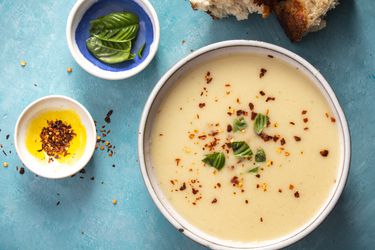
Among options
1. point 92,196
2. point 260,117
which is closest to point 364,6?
point 260,117

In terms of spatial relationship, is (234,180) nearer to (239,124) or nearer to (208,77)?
(239,124)

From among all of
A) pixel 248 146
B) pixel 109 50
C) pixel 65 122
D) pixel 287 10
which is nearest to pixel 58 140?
pixel 65 122

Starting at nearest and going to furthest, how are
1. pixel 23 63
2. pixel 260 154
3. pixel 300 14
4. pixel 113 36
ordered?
pixel 260 154 → pixel 300 14 → pixel 113 36 → pixel 23 63

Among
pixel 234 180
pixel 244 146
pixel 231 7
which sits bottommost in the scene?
pixel 234 180

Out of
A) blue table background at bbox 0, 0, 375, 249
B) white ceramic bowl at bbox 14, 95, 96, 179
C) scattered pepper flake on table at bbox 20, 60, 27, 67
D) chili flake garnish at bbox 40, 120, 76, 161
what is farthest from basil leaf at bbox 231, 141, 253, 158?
scattered pepper flake on table at bbox 20, 60, 27, 67

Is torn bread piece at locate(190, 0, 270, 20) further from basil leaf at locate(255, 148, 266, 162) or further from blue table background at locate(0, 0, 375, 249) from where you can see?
basil leaf at locate(255, 148, 266, 162)

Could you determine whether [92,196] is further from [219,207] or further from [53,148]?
[219,207]

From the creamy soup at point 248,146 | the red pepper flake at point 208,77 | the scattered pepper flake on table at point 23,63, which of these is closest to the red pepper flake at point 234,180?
the creamy soup at point 248,146
